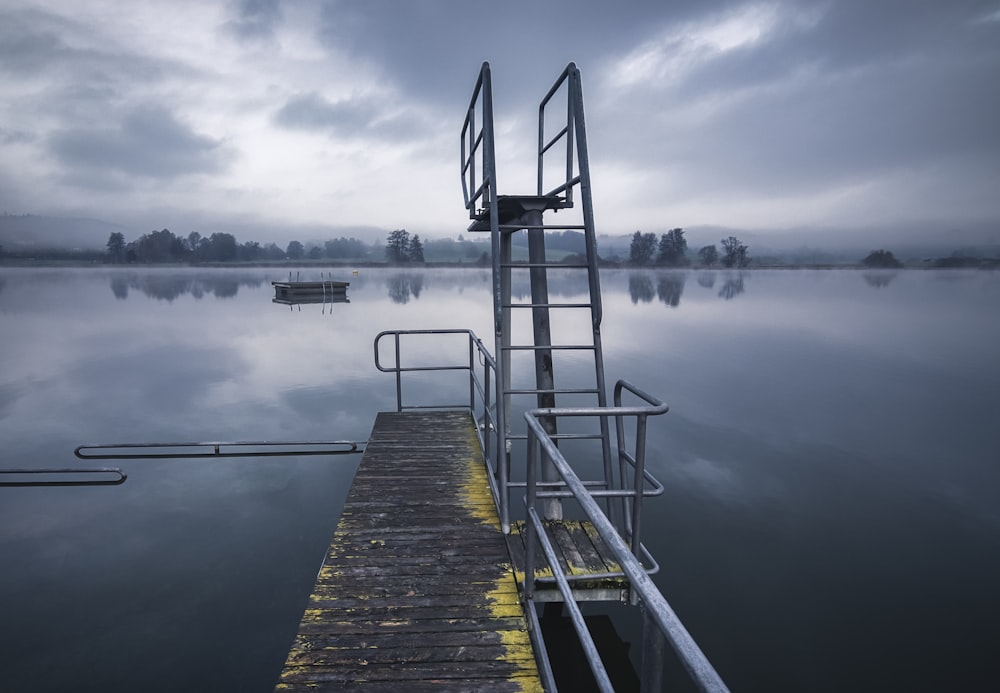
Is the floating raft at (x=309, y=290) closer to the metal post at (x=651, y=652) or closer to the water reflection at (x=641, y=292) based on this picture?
the water reflection at (x=641, y=292)

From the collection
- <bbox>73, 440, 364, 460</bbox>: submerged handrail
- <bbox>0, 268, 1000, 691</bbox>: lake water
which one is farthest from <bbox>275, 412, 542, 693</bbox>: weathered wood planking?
<bbox>73, 440, 364, 460</bbox>: submerged handrail

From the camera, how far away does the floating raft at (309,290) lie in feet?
155

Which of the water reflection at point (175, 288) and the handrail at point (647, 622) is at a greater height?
the water reflection at point (175, 288)

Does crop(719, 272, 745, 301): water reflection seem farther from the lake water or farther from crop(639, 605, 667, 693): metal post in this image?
crop(639, 605, 667, 693): metal post

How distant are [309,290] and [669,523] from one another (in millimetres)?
48100

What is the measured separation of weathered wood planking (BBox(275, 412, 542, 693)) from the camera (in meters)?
2.58

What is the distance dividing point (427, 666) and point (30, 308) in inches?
2481

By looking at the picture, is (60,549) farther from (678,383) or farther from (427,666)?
(678,383)

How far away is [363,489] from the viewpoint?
482 cm

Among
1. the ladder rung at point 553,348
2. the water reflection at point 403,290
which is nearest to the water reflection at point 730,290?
the water reflection at point 403,290

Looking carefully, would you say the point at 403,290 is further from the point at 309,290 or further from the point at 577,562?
the point at 577,562

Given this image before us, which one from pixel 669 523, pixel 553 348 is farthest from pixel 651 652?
pixel 669 523

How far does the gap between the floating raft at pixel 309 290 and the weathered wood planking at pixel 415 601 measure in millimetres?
44552

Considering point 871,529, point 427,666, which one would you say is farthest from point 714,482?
point 427,666
